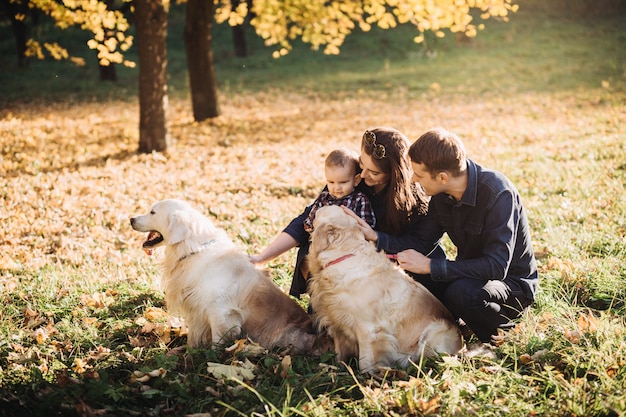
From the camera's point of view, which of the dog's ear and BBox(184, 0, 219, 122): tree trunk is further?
BBox(184, 0, 219, 122): tree trunk

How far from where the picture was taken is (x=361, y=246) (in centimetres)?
367

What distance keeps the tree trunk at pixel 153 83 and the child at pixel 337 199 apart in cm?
659

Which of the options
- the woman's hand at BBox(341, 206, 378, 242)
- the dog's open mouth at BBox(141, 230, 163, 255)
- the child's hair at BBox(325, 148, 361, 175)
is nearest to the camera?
the woman's hand at BBox(341, 206, 378, 242)

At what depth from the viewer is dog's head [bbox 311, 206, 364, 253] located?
366 centimetres

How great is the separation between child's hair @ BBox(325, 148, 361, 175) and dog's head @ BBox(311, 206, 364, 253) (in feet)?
1.93

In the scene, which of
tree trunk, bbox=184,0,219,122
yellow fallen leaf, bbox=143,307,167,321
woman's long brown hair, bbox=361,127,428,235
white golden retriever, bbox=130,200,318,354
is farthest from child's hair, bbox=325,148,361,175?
tree trunk, bbox=184,0,219,122

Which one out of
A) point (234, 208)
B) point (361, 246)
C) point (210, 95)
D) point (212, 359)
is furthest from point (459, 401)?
point (210, 95)

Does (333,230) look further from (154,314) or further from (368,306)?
(154,314)

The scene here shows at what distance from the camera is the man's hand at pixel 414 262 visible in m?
3.72

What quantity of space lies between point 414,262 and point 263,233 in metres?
2.86

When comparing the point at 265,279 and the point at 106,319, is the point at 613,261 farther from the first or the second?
the point at 106,319

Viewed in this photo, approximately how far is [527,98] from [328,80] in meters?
7.65

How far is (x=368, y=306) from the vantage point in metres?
3.59

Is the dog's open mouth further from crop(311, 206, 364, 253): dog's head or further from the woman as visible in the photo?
crop(311, 206, 364, 253): dog's head
